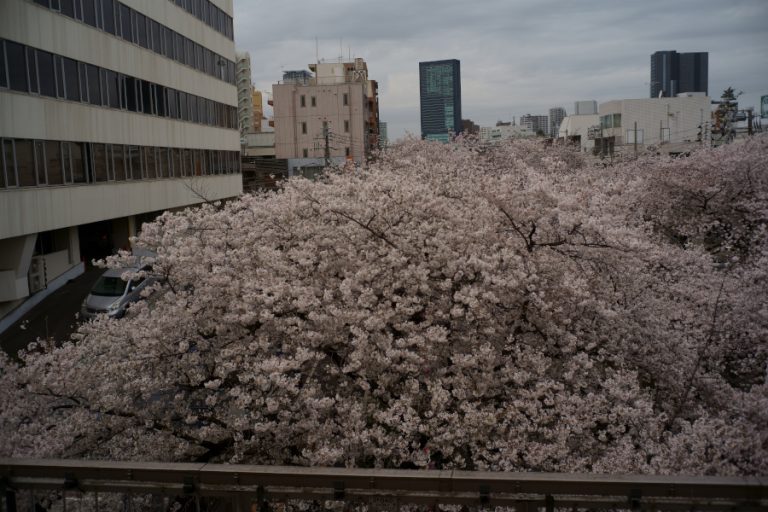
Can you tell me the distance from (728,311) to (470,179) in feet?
16.3

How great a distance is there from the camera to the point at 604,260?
10219mm

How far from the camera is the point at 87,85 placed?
23906mm

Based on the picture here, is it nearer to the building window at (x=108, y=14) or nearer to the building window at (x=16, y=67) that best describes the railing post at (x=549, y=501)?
the building window at (x=16, y=67)

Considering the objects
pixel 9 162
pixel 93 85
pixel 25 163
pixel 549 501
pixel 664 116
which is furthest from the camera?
pixel 664 116

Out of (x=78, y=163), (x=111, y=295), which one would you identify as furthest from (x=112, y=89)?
(x=111, y=295)

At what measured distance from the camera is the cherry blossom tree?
7.95 meters

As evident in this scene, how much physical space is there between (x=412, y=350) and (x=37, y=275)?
63.0 ft

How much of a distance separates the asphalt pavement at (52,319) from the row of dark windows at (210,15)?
15.4 metres

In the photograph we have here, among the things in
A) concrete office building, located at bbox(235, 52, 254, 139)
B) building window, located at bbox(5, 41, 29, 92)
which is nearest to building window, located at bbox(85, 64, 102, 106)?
building window, located at bbox(5, 41, 29, 92)

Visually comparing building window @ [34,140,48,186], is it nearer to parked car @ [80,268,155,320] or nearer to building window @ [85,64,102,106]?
parked car @ [80,268,155,320]

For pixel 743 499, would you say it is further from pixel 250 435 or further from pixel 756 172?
pixel 756 172

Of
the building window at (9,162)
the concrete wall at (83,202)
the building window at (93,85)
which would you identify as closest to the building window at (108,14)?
the building window at (93,85)

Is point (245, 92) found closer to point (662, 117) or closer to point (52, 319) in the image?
point (662, 117)

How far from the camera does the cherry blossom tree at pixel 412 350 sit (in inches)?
313
